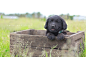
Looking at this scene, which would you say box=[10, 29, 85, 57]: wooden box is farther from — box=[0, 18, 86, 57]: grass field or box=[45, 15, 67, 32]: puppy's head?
box=[0, 18, 86, 57]: grass field

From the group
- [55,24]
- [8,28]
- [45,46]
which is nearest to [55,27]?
[55,24]

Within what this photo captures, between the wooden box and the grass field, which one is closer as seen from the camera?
the wooden box

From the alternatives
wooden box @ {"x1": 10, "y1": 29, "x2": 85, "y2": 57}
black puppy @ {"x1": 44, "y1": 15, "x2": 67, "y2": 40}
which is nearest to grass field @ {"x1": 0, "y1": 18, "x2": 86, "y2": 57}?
wooden box @ {"x1": 10, "y1": 29, "x2": 85, "y2": 57}

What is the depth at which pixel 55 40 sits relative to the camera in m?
2.81

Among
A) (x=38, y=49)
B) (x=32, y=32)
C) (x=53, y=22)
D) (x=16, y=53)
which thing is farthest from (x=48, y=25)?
(x=32, y=32)

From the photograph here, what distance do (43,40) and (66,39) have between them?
55 centimetres

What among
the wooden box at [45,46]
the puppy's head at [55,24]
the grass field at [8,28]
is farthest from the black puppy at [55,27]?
the grass field at [8,28]

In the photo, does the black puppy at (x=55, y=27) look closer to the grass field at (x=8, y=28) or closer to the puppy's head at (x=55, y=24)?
the puppy's head at (x=55, y=24)

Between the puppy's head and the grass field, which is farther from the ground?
the puppy's head

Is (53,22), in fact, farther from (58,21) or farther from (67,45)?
(67,45)

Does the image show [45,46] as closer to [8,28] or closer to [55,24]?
[55,24]

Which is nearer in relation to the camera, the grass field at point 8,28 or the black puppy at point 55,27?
the black puppy at point 55,27

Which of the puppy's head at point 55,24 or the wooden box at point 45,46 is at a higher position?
the puppy's head at point 55,24

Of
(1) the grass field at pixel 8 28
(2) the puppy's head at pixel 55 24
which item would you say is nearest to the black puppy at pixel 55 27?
(2) the puppy's head at pixel 55 24
